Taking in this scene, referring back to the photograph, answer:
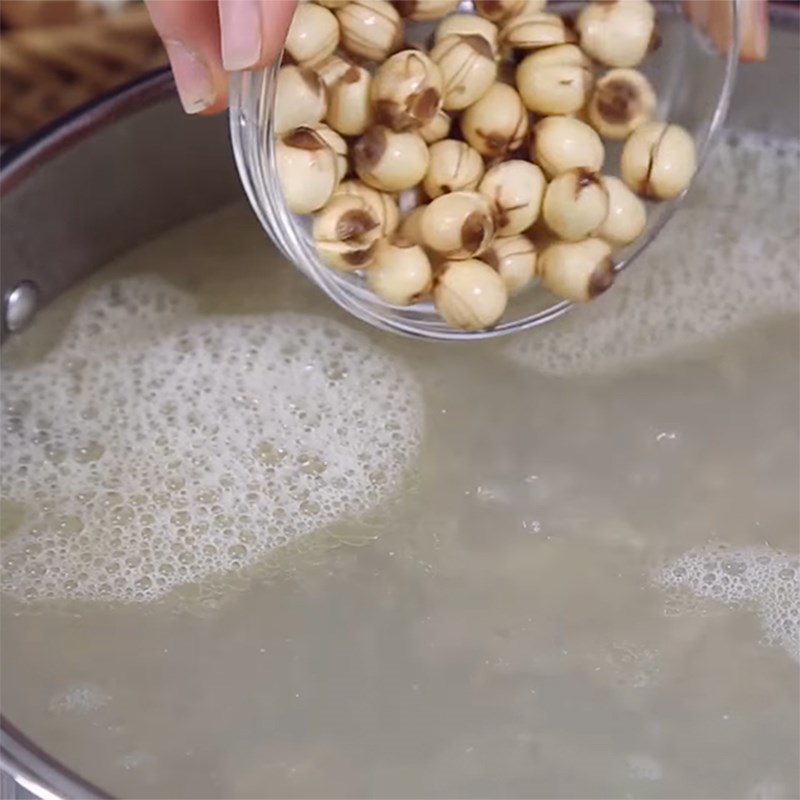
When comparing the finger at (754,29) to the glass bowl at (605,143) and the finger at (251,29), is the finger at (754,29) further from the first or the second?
the finger at (251,29)

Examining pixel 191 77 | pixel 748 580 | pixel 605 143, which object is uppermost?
pixel 191 77

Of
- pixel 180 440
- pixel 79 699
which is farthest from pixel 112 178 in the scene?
pixel 79 699

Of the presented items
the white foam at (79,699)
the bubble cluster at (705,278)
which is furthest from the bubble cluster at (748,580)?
the white foam at (79,699)

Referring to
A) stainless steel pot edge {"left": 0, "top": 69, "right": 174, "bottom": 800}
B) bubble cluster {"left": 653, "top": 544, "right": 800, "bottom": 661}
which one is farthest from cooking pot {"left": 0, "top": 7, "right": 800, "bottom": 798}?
bubble cluster {"left": 653, "top": 544, "right": 800, "bottom": 661}

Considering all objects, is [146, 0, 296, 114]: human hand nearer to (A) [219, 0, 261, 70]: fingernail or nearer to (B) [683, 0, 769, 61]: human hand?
(A) [219, 0, 261, 70]: fingernail

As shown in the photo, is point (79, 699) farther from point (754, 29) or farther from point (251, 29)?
point (754, 29)

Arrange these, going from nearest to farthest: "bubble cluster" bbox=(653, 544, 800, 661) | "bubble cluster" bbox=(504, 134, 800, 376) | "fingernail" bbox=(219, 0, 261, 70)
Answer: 1. "fingernail" bbox=(219, 0, 261, 70)
2. "bubble cluster" bbox=(653, 544, 800, 661)
3. "bubble cluster" bbox=(504, 134, 800, 376)
